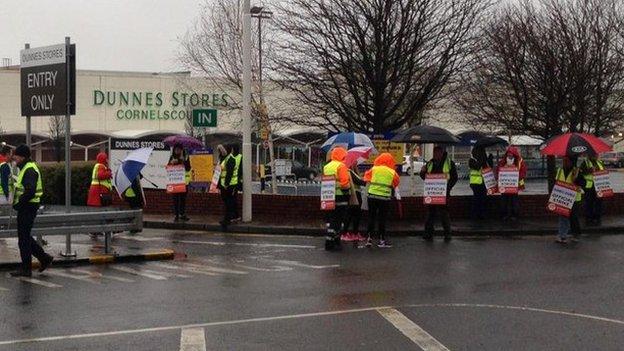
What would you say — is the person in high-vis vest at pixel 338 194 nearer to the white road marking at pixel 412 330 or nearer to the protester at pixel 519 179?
the white road marking at pixel 412 330

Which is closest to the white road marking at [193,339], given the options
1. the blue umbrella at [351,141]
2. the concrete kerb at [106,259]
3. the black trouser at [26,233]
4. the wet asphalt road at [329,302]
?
the wet asphalt road at [329,302]

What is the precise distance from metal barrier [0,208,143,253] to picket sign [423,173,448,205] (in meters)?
6.05

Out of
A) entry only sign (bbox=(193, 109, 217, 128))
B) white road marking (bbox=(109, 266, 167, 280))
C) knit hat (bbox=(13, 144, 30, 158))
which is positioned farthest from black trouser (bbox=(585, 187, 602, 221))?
knit hat (bbox=(13, 144, 30, 158))

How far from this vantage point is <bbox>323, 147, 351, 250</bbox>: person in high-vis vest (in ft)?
49.4

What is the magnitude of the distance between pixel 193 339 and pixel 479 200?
1313 cm

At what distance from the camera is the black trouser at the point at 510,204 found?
2006 cm

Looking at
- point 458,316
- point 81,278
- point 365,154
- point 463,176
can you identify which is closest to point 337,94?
point 365,154

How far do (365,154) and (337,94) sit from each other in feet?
20.5

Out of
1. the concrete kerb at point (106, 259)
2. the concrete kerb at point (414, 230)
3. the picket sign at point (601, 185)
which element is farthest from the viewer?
the picket sign at point (601, 185)

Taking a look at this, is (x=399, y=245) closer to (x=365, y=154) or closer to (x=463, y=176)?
(x=365, y=154)

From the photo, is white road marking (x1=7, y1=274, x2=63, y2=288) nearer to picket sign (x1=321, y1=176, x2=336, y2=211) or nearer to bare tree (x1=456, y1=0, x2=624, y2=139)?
picket sign (x1=321, y1=176, x2=336, y2=211)

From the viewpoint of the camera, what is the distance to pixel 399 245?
15961 mm

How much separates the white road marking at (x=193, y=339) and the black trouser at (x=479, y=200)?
1265 cm

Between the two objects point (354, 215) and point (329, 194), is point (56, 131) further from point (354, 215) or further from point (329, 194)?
point (329, 194)
